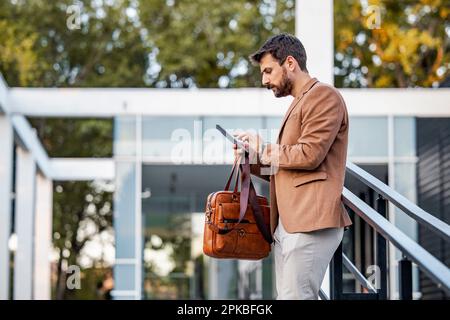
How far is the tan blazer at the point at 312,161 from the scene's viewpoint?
324 cm

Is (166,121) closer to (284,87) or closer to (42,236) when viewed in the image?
(42,236)

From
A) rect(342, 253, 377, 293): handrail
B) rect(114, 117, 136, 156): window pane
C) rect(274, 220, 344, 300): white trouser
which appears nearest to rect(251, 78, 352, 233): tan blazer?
rect(274, 220, 344, 300): white trouser

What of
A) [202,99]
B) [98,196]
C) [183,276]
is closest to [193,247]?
[183,276]

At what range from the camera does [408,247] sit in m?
2.69

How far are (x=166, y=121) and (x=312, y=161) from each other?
9.08 meters

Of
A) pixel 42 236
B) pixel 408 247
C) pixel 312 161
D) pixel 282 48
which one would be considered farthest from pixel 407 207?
pixel 42 236

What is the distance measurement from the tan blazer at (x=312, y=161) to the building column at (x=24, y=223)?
11.0m

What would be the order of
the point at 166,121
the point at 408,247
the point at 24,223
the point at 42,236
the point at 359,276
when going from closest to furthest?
the point at 408,247 < the point at 359,276 < the point at 166,121 < the point at 24,223 < the point at 42,236

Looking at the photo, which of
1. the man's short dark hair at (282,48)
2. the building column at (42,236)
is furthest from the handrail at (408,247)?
the building column at (42,236)

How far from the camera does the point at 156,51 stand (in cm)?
2130

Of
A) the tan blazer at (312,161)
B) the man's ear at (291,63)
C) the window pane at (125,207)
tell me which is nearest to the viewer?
the tan blazer at (312,161)

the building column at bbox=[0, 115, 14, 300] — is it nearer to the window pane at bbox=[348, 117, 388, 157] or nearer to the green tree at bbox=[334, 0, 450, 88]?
the window pane at bbox=[348, 117, 388, 157]

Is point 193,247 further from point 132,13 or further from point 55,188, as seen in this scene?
point 132,13

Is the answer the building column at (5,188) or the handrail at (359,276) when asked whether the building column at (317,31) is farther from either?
the handrail at (359,276)
